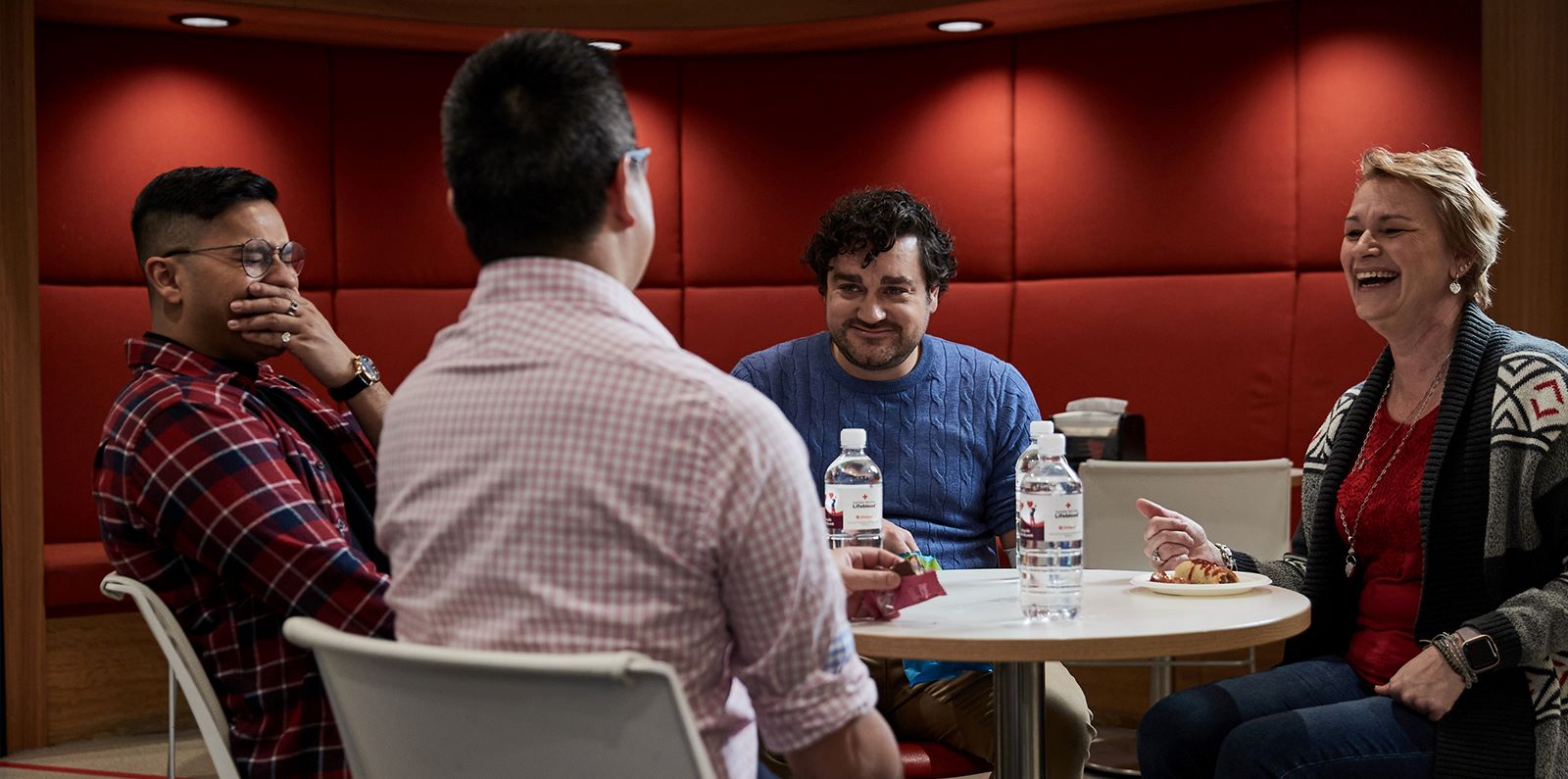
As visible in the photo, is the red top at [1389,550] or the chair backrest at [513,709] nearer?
the chair backrest at [513,709]

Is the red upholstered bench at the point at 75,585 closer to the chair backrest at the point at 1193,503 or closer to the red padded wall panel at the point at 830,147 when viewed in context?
the red padded wall panel at the point at 830,147

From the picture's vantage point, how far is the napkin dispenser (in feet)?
14.3

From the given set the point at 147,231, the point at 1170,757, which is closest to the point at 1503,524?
the point at 1170,757

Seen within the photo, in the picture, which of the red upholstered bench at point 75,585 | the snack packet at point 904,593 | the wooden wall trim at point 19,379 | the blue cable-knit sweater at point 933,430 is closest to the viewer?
the snack packet at point 904,593

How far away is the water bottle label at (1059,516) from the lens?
1.99 m

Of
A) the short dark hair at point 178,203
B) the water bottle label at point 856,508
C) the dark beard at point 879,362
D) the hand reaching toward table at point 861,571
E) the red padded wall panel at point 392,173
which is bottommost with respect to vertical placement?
the hand reaching toward table at point 861,571

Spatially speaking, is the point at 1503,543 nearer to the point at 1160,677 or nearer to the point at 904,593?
the point at 904,593

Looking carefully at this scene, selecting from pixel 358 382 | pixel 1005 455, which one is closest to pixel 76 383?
pixel 358 382

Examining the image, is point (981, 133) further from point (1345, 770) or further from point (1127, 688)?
point (1345, 770)

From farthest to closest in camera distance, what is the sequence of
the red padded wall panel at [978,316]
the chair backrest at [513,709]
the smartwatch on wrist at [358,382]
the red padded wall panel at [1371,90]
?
the red padded wall panel at [978,316]
the red padded wall panel at [1371,90]
the smartwatch on wrist at [358,382]
the chair backrest at [513,709]

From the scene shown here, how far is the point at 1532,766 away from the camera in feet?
6.77

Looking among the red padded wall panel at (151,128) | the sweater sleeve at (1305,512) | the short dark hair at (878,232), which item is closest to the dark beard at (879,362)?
the short dark hair at (878,232)

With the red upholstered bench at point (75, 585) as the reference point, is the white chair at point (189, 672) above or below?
above

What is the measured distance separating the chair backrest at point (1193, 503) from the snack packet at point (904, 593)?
5.19 feet
